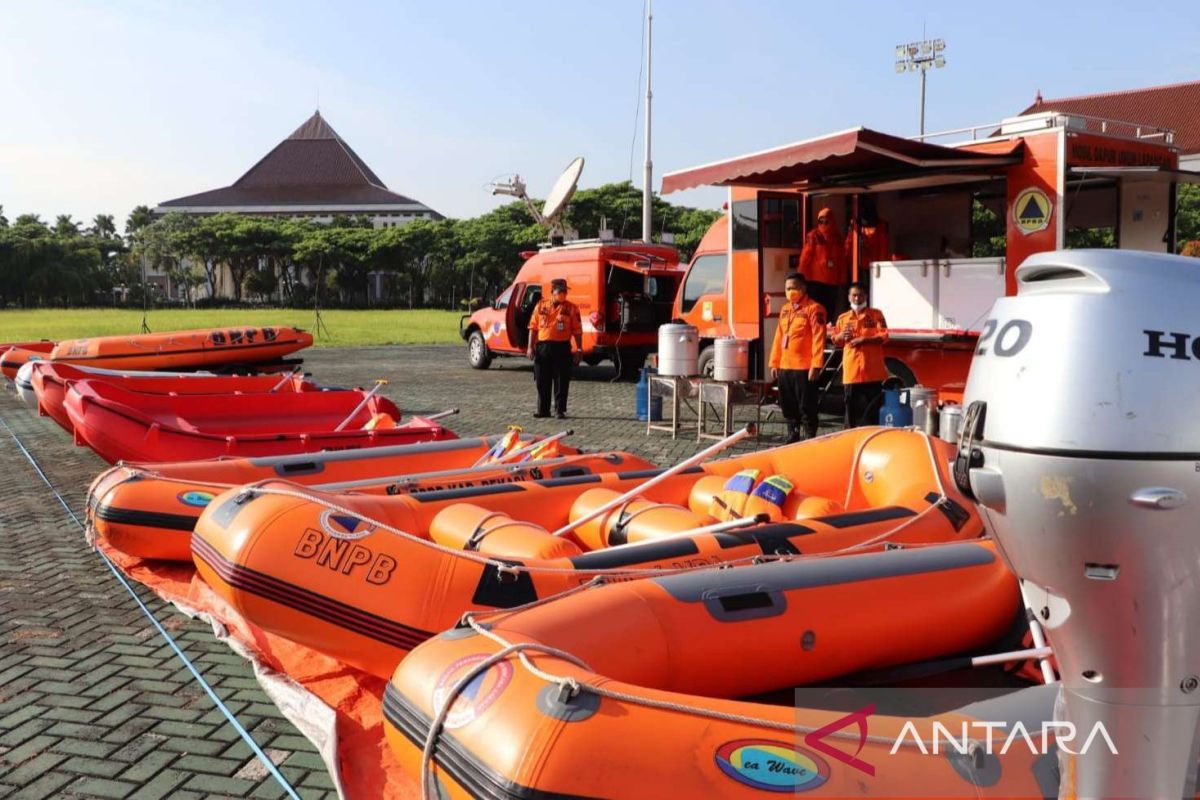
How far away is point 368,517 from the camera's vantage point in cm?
474

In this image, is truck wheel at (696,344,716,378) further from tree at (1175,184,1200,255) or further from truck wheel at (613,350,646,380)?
tree at (1175,184,1200,255)

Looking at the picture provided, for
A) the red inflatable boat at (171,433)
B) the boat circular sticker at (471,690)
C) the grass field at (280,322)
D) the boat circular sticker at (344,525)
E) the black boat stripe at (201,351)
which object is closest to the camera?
the boat circular sticker at (471,690)

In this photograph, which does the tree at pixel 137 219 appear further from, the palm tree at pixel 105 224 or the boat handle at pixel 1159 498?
the boat handle at pixel 1159 498

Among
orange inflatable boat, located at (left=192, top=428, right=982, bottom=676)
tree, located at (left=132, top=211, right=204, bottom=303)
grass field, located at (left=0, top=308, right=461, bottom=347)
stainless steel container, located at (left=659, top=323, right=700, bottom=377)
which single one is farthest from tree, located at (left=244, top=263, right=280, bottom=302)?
orange inflatable boat, located at (left=192, top=428, right=982, bottom=676)

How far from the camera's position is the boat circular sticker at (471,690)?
2652 mm

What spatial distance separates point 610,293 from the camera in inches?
694

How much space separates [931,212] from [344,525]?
34.4ft

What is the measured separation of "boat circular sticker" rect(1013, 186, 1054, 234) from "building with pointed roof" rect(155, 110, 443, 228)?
7670cm

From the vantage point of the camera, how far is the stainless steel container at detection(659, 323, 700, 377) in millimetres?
10969

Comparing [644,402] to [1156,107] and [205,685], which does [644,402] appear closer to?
[205,685]

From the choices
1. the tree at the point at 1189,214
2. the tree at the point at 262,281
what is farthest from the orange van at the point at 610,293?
the tree at the point at 262,281

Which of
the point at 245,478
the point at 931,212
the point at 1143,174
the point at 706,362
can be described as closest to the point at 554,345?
the point at 706,362

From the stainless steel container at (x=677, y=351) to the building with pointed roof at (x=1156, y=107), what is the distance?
37.0m

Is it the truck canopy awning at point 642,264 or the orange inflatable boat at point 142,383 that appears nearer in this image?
the orange inflatable boat at point 142,383
